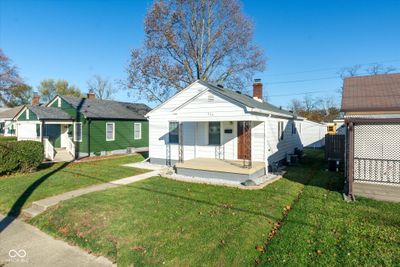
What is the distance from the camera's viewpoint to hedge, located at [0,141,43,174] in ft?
34.9

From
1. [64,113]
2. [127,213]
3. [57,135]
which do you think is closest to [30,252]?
[127,213]

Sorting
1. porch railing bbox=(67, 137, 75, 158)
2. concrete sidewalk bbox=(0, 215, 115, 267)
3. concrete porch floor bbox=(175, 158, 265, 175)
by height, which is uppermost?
porch railing bbox=(67, 137, 75, 158)

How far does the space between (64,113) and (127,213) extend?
15.3 m

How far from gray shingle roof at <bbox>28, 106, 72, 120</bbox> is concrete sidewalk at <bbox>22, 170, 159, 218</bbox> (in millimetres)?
10177

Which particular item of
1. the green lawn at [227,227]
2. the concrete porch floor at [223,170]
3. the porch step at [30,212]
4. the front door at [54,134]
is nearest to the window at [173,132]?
the concrete porch floor at [223,170]

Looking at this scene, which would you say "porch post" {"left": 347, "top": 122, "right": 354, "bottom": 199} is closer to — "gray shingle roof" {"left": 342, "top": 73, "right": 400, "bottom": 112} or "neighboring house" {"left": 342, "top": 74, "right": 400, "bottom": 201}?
"neighboring house" {"left": 342, "top": 74, "right": 400, "bottom": 201}

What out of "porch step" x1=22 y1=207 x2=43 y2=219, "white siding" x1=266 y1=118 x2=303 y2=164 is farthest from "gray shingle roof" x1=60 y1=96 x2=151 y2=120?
"white siding" x1=266 y1=118 x2=303 y2=164

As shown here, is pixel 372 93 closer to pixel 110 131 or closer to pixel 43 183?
pixel 43 183

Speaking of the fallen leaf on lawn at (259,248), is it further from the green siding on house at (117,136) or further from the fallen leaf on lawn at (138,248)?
the green siding on house at (117,136)

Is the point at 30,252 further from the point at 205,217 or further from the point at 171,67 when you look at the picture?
the point at 171,67

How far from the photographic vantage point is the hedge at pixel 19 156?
34.9 feet

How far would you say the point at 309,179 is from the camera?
975cm

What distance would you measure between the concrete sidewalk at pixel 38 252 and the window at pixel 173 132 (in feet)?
28.4

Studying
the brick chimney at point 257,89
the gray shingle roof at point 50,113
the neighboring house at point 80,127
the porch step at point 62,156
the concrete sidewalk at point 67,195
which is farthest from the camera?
the neighboring house at point 80,127
